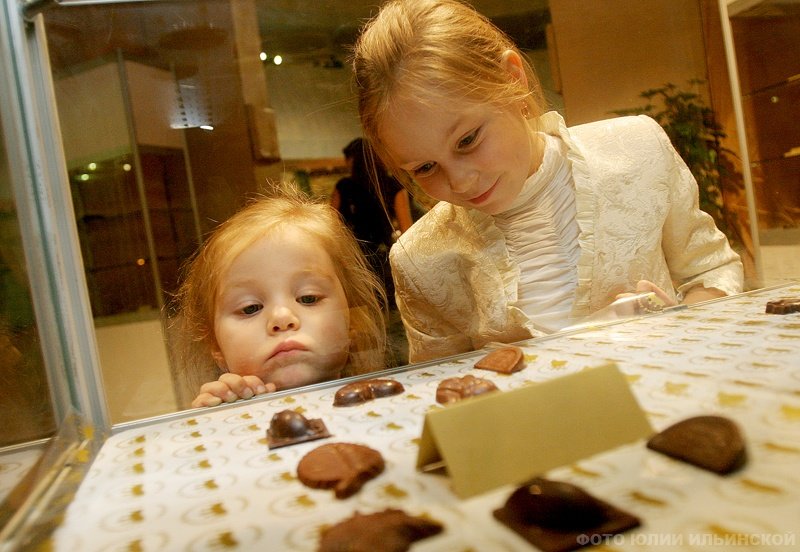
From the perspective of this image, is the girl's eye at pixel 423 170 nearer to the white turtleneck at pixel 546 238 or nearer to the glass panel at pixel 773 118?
the white turtleneck at pixel 546 238

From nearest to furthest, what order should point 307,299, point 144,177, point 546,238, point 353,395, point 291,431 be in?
point 291,431 → point 353,395 → point 144,177 → point 307,299 → point 546,238

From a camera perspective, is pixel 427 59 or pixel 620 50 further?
pixel 620 50

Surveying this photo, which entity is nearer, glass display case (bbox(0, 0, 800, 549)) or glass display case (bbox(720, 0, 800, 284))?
glass display case (bbox(0, 0, 800, 549))

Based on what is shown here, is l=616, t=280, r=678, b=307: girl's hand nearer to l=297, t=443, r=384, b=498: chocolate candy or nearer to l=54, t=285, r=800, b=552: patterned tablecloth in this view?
l=54, t=285, r=800, b=552: patterned tablecloth

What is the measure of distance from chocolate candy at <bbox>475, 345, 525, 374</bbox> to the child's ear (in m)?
0.51

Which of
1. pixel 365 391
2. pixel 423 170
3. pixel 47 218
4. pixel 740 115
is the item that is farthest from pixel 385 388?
pixel 740 115

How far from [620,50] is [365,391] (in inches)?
31.2

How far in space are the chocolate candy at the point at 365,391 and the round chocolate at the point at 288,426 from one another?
0.12 metres

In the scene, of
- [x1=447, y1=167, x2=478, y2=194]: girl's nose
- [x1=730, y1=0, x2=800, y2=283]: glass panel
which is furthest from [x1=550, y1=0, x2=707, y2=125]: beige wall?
[x1=447, y1=167, x2=478, y2=194]: girl's nose

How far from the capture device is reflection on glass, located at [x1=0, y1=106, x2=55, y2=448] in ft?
2.07

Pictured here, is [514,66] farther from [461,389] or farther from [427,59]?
[461,389]

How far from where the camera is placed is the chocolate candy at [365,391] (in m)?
0.76

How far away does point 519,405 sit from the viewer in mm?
438

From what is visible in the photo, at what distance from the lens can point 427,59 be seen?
990 millimetres
